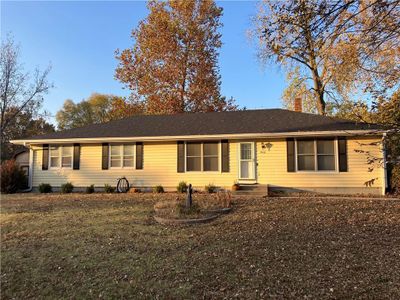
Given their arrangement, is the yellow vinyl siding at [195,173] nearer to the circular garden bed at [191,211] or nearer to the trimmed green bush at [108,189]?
the trimmed green bush at [108,189]

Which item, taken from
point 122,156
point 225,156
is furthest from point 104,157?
point 225,156

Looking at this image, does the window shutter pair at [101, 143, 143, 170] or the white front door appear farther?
the window shutter pair at [101, 143, 143, 170]

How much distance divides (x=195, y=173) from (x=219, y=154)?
140cm

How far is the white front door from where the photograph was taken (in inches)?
567

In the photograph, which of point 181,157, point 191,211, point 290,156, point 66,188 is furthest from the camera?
point 66,188

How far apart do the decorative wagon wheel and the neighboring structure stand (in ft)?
0.95

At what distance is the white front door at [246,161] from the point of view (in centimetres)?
1441

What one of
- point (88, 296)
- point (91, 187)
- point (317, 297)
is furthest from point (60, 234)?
point (91, 187)

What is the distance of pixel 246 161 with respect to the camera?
14.5 metres

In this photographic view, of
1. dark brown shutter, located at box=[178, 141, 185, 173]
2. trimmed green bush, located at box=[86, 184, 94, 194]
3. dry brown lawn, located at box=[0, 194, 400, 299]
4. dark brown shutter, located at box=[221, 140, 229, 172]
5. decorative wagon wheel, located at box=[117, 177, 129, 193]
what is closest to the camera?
dry brown lawn, located at box=[0, 194, 400, 299]

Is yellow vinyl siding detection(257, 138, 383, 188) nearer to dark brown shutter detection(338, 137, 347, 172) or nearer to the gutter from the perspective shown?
dark brown shutter detection(338, 137, 347, 172)

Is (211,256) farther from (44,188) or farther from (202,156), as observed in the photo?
(44,188)

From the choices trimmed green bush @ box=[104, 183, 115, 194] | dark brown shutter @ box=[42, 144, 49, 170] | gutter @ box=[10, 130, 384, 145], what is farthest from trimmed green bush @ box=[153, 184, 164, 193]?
dark brown shutter @ box=[42, 144, 49, 170]

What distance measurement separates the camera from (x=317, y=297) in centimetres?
397
